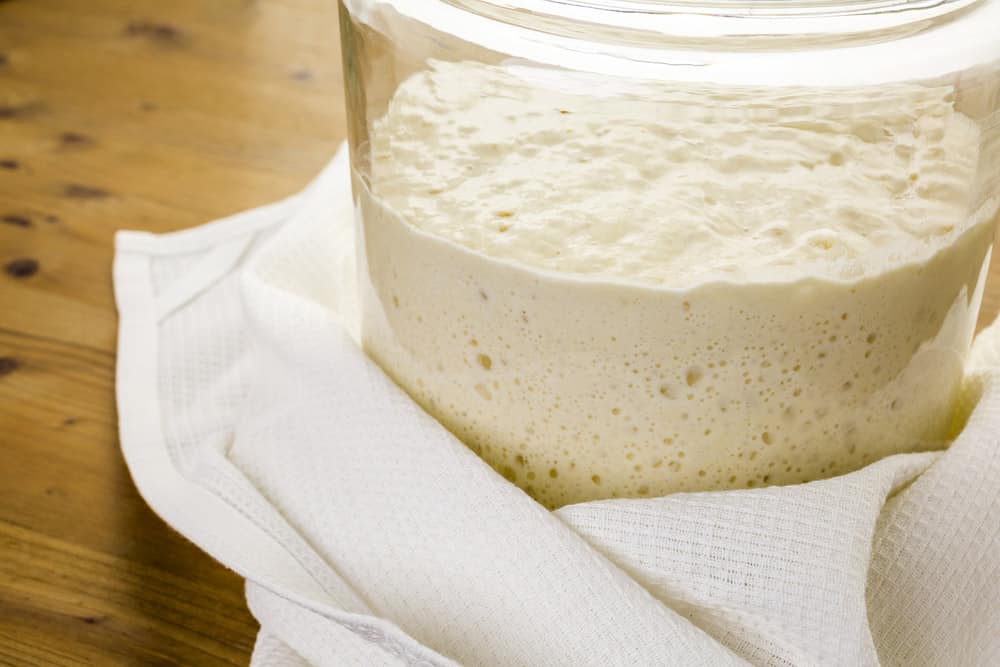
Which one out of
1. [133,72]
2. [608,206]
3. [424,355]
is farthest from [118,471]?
[133,72]

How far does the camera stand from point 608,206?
42 centimetres

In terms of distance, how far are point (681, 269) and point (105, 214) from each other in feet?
1.54

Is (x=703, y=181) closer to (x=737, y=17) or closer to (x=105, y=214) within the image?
(x=737, y=17)

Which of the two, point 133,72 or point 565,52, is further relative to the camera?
point 133,72

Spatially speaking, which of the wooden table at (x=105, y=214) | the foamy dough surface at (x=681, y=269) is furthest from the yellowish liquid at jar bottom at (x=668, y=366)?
the wooden table at (x=105, y=214)

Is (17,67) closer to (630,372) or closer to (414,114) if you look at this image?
(414,114)

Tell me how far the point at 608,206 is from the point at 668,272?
0.03 meters

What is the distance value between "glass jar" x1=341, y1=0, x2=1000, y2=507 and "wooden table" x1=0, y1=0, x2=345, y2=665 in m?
0.15

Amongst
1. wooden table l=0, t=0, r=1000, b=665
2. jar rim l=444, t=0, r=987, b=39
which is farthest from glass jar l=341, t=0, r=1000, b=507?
wooden table l=0, t=0, r=1000, b=665

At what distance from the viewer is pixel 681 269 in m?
0.41

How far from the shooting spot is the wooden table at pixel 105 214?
1.60 ft

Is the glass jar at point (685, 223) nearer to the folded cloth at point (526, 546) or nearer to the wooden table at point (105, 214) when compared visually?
the folded cloth at point (526, 546)

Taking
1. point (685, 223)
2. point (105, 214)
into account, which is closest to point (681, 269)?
point (685, 223)

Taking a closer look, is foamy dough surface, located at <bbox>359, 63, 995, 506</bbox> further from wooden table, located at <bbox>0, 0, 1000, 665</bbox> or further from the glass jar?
wooden table, located at <bbox>0, 0, 1000, 665</bbox>
